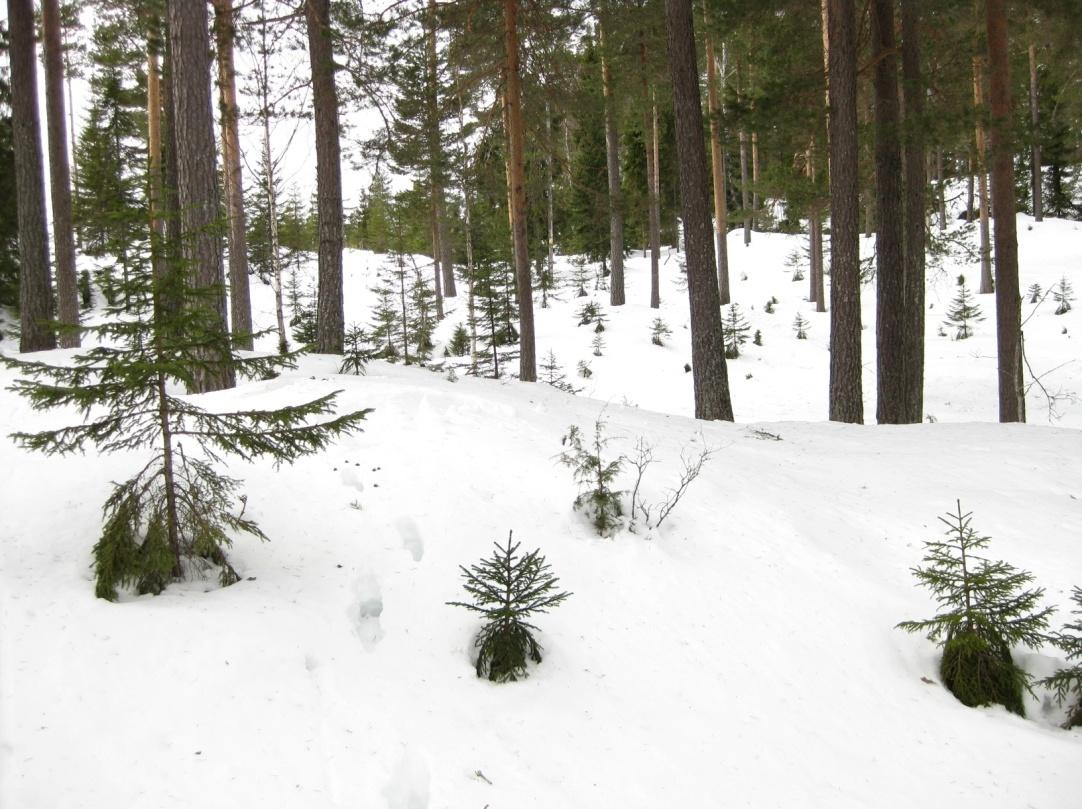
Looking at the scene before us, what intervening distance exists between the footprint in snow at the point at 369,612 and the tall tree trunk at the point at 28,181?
30.0ft

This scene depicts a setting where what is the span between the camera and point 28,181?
9.59 m

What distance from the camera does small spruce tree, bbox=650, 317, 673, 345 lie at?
17688 millimetres

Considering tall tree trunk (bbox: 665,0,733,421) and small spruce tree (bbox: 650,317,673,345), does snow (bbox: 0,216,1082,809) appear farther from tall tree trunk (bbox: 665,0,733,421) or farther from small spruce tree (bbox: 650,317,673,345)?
small spruce tree (bbox: 650,317,673,345)

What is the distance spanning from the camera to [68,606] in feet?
9.21

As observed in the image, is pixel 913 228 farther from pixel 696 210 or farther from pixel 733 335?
pixel 733 335

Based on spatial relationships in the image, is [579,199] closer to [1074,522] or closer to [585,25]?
[585,25]

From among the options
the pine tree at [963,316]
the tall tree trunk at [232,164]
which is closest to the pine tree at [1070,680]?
the tall tree trunk at [232,164]

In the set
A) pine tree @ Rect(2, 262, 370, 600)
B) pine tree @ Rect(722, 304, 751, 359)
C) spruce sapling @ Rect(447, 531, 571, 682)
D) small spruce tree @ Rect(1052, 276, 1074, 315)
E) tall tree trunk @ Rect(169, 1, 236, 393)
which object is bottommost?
spruce sapling @ Rect(447, 531, 571, 682)

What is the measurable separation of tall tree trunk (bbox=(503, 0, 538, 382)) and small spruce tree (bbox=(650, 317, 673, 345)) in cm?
712

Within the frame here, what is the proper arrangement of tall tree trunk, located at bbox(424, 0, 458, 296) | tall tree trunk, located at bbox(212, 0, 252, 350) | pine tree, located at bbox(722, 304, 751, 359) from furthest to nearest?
1. pine tree, located at bbox(722, 304, 751, 359)
2. tall tree trunk, located at bbox(424, 0, 458, 296)
3. tall tree trunk, located at bbox(212, 0, 252, 350)

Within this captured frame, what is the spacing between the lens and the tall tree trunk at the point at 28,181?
9.52m

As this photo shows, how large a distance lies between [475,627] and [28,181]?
10.9 metres

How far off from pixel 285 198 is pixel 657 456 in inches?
1296

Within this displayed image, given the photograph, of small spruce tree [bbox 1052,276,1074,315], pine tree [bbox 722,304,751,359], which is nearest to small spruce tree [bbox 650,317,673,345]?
pine tree [bbox 722,304,751,359]
